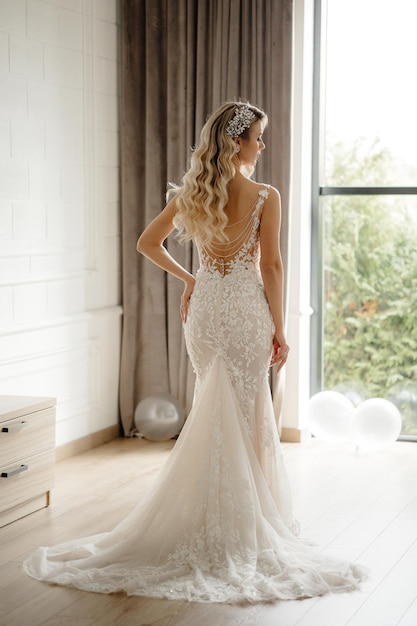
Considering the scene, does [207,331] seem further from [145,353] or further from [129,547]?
[145,353]

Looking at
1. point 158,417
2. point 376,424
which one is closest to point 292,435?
point 376,424

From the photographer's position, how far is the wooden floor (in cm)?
308

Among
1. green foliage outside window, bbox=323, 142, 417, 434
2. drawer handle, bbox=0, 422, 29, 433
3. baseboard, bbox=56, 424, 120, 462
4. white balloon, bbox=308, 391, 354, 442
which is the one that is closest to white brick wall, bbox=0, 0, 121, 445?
baseboard, bbox=56, 424, 120, 462

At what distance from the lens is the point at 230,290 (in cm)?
373

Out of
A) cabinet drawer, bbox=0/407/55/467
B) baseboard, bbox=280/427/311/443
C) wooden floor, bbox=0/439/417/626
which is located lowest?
wooden floor, bbox=0/439/417/626

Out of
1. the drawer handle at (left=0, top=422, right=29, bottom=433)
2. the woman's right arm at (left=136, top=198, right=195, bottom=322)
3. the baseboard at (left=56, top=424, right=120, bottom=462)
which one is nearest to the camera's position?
the woman's right arm at (left=136, top=198, right=195, bottom=322)

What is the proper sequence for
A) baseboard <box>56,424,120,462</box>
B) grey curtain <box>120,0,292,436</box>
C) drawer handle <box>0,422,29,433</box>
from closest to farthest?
drawer handle <box>0,422,29,433</box> < baseboard <box>56,424,120,462</box> < grey curtain <box>120,0,292,436</box>

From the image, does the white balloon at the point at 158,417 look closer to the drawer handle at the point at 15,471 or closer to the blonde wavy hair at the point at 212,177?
the drawer handle at the point at 15,471

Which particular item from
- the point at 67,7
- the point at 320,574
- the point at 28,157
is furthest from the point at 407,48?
the point at 320,574

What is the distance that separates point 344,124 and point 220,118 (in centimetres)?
249

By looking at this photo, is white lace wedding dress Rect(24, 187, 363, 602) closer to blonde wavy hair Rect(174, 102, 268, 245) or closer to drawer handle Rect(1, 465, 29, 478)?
blonde wavy hair Rect(174, 102, 268, 245)

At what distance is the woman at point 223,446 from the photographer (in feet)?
11.1

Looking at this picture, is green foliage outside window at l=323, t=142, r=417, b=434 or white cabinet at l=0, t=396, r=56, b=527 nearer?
white cabinet at l=0, t=396, r=56, b=527

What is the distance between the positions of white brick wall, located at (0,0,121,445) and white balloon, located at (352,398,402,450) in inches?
60.0
